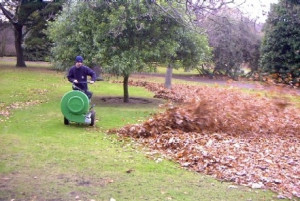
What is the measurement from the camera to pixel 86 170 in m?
7.70

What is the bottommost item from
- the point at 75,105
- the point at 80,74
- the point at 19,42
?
the point at 75,105

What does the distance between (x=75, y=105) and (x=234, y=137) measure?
13.6ft

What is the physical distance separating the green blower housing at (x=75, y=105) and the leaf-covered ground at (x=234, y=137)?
1218mm

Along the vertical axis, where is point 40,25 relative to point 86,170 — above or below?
above

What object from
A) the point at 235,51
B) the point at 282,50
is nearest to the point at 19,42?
the point at 235,51

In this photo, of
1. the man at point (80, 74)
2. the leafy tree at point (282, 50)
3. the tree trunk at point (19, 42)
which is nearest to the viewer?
the man at point (80, 74)

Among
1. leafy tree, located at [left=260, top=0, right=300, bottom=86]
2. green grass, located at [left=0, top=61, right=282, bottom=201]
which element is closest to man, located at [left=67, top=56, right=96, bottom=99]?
green grass, located at [left=0, top=61, right=282, bottom=201]

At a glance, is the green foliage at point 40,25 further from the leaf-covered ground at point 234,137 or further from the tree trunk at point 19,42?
the leaf-covered ground at point 234,137

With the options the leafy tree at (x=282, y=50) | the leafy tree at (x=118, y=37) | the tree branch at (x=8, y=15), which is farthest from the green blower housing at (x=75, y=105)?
the tree branch at (x=8, y=15)

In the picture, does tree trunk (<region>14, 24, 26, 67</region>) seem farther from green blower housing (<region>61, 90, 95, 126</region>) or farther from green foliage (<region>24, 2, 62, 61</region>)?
green blower housing (<region>61, 90, 95, 126</region>)

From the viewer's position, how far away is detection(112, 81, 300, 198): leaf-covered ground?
300 inches

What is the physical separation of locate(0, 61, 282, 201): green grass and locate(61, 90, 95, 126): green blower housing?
12.4 inches

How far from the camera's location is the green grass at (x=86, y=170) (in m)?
6.57

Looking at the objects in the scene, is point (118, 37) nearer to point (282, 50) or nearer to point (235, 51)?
point (282, 50)
